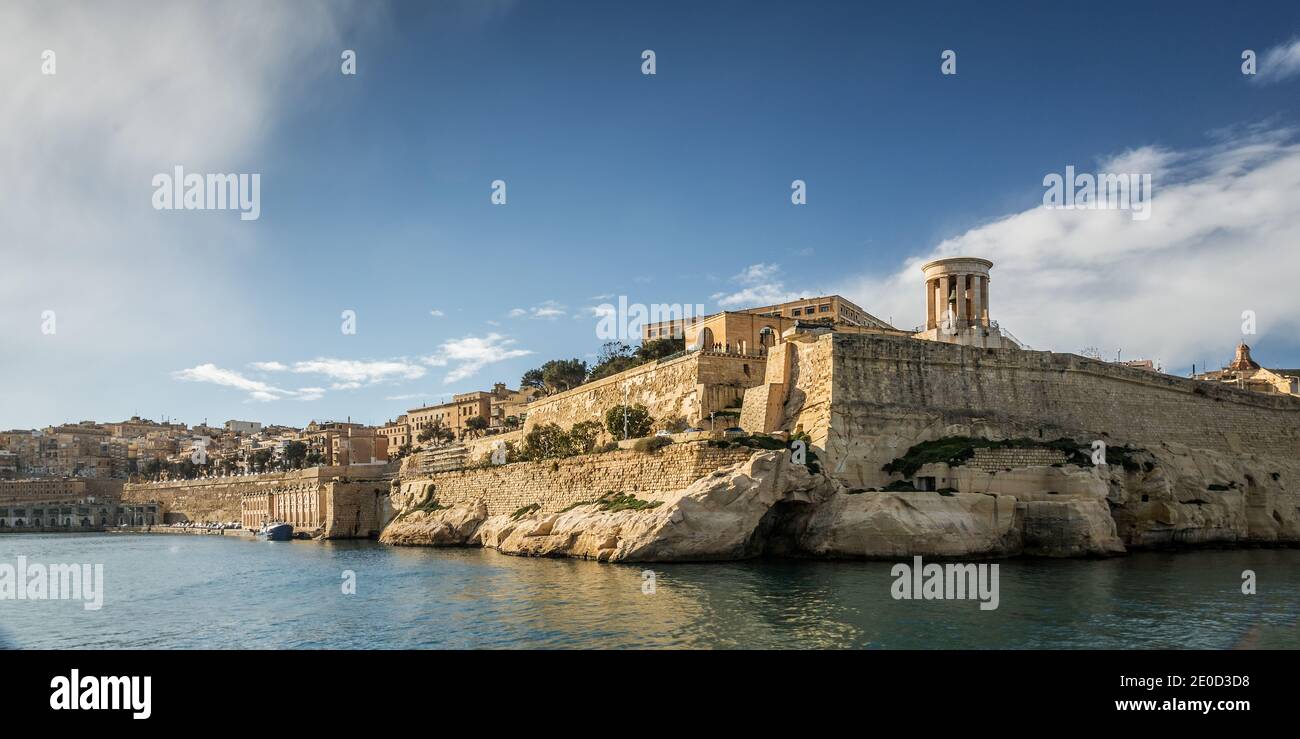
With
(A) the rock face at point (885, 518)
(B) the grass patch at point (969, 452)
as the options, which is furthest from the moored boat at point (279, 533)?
(B) the grass patch at point (969, 452)

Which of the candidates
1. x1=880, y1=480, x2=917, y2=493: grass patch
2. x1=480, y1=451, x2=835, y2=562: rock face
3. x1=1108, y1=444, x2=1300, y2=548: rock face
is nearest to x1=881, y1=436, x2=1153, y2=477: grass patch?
x1=880, y1=480, x2=917, y2=493: grass patch

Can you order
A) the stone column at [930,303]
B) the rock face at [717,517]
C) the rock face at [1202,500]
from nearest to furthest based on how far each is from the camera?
the rock face at [717,517] → the rock face at [1202,500] → the stone column at [930,303]

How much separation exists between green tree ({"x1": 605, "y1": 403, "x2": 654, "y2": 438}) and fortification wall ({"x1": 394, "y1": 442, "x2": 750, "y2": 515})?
5.03 metres

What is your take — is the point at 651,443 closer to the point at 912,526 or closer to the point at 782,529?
the point at 782,529

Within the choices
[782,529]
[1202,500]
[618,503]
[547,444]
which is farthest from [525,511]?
[1202,500]

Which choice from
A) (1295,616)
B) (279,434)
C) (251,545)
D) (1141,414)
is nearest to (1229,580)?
(1295,616)

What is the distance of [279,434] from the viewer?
135m

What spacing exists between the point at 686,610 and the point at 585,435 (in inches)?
1118

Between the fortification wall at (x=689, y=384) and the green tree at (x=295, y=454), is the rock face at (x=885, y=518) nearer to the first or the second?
the fortification wall at (x=689, y=384)

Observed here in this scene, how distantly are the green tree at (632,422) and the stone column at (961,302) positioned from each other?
14.6m

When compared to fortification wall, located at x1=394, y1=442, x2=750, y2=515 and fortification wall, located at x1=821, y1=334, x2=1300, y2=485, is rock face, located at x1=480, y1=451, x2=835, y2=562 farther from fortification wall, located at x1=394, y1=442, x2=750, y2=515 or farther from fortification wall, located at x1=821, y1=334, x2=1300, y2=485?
fortification wall, located at x1=821, y1=334, x2=1300, y2=485

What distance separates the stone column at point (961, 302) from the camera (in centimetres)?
3997
